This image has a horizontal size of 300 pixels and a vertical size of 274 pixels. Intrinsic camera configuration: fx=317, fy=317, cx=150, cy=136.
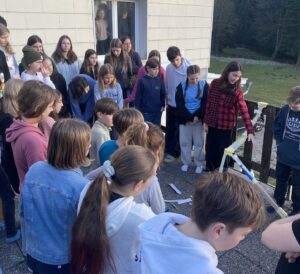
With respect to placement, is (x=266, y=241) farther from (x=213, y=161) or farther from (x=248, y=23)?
(x=248, y=23)

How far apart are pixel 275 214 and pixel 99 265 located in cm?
270

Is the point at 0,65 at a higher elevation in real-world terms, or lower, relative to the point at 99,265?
higher

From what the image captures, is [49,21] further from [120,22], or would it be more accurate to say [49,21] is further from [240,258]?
[240,258]

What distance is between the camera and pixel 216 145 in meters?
4.60

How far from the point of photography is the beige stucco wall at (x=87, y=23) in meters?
6.23

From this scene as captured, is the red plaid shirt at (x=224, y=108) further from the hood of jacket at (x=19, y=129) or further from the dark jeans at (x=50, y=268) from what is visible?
the dark jeans at (x=50, y=268)

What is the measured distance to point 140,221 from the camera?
1.49 m

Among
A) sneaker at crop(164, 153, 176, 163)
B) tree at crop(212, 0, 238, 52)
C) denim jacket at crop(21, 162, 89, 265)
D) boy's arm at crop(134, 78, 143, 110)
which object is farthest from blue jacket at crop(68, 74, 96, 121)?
tree at crop(212, 0, 238, 52)

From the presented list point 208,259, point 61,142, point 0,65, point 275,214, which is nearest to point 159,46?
point 0,65

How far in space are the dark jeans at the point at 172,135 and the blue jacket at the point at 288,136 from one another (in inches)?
79.6

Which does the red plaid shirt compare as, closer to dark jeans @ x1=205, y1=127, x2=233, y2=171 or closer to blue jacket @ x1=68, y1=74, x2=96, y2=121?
dark jeans @ x1=205, y1=127, x2=233, y2=171

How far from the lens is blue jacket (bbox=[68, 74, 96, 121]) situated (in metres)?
4.83

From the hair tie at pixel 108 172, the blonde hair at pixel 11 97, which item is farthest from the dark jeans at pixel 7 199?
the hair tie at pixel 108 172

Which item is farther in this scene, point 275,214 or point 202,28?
point 202,28
